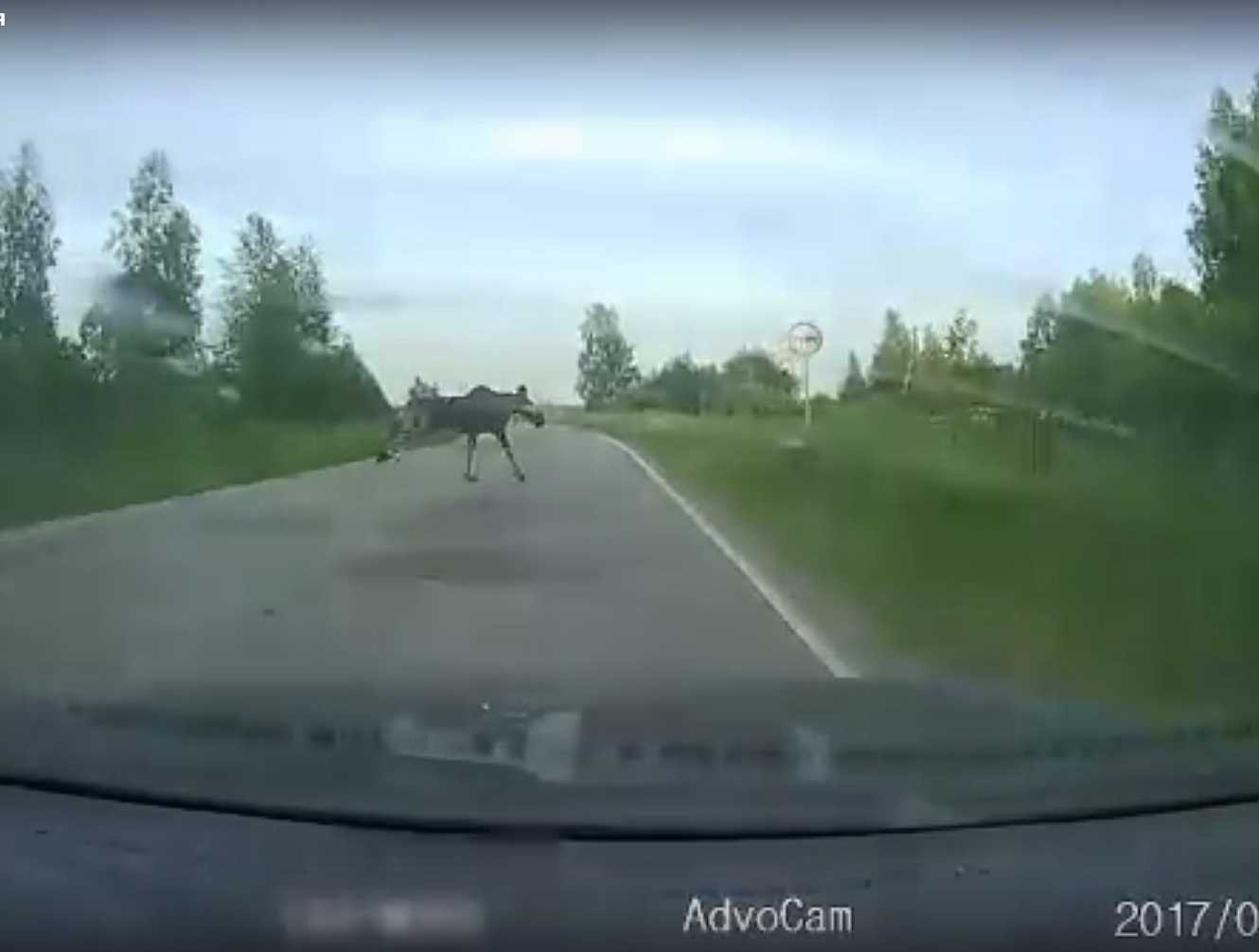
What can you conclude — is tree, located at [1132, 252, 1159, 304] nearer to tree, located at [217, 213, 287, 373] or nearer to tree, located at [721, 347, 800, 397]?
tree, located at [721, 347, 800, 397]

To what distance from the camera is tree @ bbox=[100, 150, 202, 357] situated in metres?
7.93

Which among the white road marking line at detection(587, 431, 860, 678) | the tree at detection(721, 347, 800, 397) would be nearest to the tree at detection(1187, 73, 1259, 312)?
the tree at detection(721, 347, 800, 397)

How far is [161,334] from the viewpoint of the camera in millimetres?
9945

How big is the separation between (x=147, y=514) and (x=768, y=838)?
854 centimetres

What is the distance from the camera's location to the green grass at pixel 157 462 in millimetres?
9938

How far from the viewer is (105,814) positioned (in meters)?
4.08

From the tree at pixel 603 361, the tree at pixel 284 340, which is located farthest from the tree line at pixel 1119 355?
the tree at pixel 284 340

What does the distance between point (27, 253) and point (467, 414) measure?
252 centimetres

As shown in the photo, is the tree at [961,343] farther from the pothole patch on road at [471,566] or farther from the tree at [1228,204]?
the pothole patch on road at [471,566]

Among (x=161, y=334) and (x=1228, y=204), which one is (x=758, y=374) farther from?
(x=161, y=334)

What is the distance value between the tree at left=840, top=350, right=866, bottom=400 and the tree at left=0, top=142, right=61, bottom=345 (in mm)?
3518

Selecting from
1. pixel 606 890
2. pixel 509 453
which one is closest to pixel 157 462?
pixel 509 453

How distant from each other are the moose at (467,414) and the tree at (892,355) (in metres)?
1.55

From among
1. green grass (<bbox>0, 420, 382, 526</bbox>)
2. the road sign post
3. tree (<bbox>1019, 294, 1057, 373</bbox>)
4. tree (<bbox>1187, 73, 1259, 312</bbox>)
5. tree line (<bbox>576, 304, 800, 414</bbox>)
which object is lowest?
green grass (<bbox>0, 420, 382, 526</bbox>)
